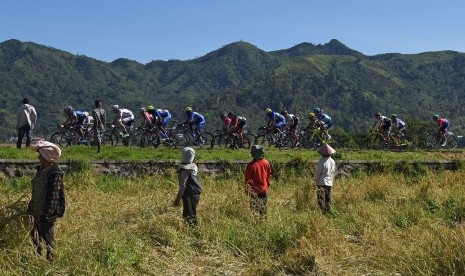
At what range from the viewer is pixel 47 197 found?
669 centimetres

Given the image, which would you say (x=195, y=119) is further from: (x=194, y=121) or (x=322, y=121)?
(x=322, y=121)

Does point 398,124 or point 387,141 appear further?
point 398,124

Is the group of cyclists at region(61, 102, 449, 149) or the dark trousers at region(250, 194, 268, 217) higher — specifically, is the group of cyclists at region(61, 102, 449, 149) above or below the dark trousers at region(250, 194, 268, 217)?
above

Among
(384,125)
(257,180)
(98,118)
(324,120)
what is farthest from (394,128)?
(257,180)

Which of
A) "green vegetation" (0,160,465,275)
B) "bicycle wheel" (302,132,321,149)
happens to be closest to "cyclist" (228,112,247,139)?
"bicycle wheel" (302,132,321,149)

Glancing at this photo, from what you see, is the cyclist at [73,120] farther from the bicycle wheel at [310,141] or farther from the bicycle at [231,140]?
the bicycle wheel at [310,141]

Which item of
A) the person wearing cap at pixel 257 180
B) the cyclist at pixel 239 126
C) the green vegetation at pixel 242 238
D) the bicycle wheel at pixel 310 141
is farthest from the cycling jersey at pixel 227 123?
the person wearing cap at pixel 257 180

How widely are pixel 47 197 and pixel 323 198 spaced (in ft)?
19.4

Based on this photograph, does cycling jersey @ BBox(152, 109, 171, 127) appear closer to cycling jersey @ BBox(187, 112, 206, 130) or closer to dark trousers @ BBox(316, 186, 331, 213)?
cycling jersey @ BBox(187, 112, 206, 130)

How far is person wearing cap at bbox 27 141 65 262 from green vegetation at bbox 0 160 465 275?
0.67 ft

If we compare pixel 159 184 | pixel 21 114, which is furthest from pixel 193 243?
pixel 21 114

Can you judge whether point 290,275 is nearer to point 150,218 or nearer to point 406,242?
point 406,242

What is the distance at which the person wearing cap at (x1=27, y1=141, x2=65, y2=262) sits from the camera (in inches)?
264

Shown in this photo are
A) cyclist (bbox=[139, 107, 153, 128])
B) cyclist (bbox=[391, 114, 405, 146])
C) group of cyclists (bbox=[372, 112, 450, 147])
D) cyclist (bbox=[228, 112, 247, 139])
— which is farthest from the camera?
cyclist (bbox=[391, 114, 405, 146])
